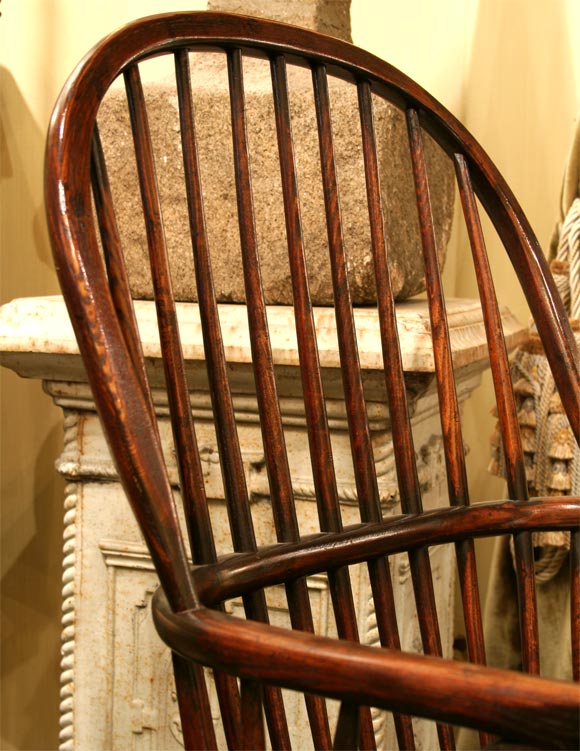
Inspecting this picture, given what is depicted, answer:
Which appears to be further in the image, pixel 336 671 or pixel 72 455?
pixel 72 455

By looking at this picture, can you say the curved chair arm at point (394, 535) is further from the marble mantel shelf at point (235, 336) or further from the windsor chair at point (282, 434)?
the marble mantel shelf at point (235, 336)

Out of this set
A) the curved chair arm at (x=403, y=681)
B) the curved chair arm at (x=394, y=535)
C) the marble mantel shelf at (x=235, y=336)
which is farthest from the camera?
the marble mantel shelf at (x=235, y=336)

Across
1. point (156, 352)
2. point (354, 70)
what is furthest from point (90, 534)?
point (354, 70)

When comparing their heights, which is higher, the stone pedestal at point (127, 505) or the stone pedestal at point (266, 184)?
the stone pedestal at point (266, 184)

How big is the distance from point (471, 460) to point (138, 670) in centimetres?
79

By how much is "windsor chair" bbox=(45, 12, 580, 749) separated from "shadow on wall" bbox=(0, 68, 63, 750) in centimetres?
91

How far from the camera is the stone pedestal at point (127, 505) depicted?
99 centimetres

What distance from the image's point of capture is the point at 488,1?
1.55 meters

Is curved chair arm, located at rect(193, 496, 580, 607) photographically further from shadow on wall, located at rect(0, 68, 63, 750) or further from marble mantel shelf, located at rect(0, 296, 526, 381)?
shadow on wall, located at rect(0, 68, 63, 750)

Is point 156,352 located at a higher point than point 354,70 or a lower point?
lower

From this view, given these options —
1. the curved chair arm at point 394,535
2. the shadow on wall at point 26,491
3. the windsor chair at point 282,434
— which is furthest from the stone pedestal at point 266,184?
the shadow on wall at point 26,491

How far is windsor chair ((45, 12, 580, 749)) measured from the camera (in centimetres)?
41

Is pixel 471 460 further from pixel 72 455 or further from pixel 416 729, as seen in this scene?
pixel 72 455

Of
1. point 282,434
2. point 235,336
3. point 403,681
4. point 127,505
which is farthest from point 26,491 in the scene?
point 403,681
